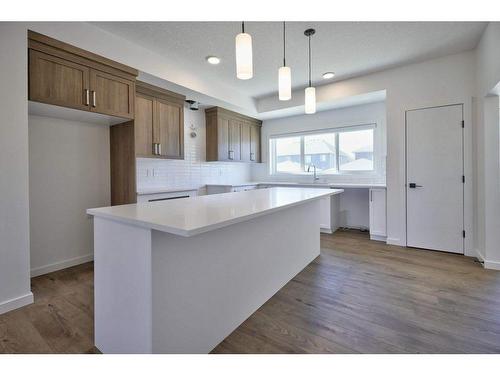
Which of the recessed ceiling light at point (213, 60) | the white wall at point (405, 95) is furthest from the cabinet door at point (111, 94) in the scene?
the white wall at point (405, 95)

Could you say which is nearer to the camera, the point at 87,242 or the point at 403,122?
the point at 87,242

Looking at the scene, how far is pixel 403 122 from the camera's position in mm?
3588

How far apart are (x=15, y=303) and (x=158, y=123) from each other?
8.23 ft

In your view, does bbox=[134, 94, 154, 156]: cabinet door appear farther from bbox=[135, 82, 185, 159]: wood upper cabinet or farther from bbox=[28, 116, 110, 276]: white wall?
bbox=[28, 116, 110, 276]: white wall

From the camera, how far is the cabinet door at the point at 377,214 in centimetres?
393

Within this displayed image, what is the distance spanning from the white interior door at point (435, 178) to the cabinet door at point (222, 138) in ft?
9.76

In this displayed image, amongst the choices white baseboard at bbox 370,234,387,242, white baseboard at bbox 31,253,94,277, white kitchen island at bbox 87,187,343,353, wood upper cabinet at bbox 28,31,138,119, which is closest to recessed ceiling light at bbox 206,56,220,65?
wood upper cabinet at bbox 28,31,138,119

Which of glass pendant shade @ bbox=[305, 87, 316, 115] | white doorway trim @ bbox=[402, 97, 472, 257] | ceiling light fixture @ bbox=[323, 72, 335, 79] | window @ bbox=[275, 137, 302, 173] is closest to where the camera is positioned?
glass pendant shade @ bbox=[305, 87, 316, 115]

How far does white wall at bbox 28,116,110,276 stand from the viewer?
2721 mm

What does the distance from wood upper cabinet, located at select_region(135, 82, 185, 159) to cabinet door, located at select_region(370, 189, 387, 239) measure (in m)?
3.15

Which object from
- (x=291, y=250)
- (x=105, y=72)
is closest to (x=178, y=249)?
(x=291, y=250)
